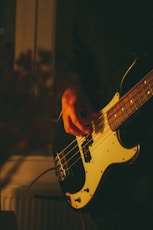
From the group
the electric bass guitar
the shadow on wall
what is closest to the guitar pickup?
the electric bass guitar

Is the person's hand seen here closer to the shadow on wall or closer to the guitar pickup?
the guitar pickup

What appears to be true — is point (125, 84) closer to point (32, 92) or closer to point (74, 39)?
point (74, 39)

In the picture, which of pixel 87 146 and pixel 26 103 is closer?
pixel 87 146

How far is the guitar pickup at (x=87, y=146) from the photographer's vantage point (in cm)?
132

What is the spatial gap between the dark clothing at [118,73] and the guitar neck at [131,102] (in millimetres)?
21

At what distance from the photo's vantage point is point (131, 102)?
1165 mm

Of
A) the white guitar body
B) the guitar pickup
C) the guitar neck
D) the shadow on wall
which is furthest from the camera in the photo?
the shadow on wall

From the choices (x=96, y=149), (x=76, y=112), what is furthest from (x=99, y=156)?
(x=76, y=112)

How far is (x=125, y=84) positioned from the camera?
1195 mm

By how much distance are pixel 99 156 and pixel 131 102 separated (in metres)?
0.21

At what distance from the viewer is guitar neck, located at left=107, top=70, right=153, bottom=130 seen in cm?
111

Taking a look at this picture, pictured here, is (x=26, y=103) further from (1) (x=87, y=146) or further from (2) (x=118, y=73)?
(2) (x=118, y=73)

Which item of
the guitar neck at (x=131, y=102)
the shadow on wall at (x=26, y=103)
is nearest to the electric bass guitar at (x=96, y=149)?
the guitar neck at (x=131, y=102)

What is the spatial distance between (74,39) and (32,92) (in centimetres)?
51
